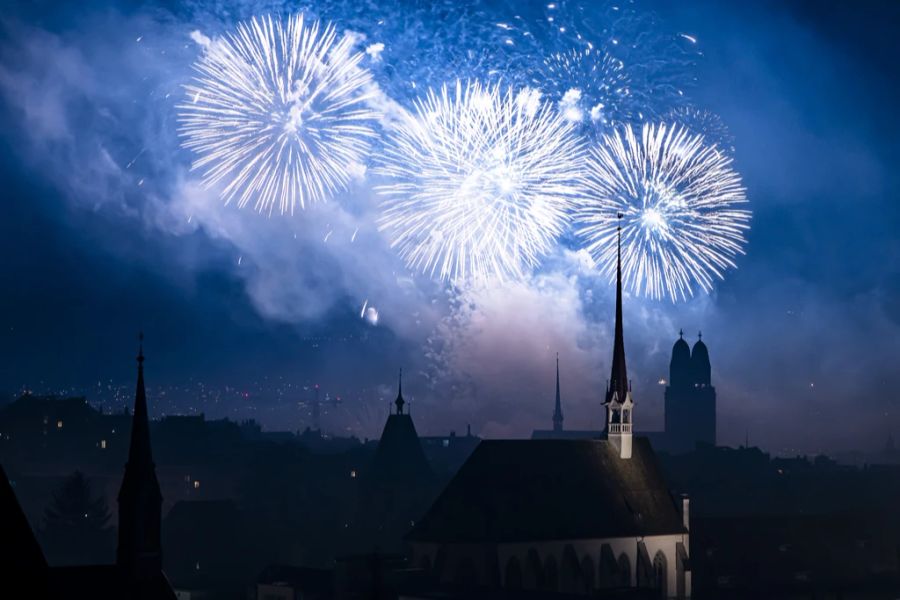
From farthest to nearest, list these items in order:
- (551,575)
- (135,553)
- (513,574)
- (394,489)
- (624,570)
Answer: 1. (394,489)
2. (624,570)
3. (551,575)
4. (513,574)
5. (135,553)

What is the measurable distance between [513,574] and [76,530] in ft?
180

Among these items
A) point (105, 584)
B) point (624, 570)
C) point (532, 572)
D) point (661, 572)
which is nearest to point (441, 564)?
point (532, 572)

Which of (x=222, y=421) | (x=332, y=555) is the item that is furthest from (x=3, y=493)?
(x=222, y=421)

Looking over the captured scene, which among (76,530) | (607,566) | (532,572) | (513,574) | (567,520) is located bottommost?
(513,574)

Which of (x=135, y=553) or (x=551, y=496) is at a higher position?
(x=551, y=496)

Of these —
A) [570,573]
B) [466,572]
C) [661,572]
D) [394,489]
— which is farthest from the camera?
[394,489]

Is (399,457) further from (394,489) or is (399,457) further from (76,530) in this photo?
(76,530)

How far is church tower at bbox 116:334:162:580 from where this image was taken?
59.0m

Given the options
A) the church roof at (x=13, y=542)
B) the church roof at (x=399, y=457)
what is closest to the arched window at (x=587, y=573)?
the church roof at (x=399, y=457)

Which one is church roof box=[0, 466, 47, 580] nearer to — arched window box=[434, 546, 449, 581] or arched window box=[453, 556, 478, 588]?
arched window box=[434, 546, 449, 581]

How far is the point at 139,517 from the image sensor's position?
59562 mm

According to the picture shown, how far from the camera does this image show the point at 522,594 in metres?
83.9

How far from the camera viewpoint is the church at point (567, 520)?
90.0 metres

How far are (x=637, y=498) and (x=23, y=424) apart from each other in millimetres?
92542
